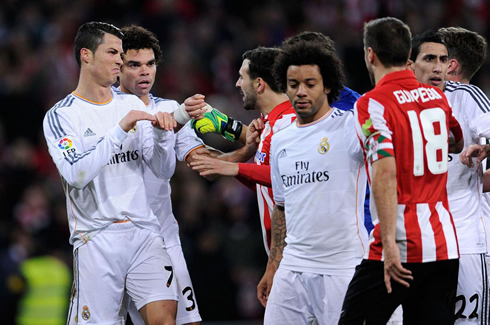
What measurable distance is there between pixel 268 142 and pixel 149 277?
136 cm

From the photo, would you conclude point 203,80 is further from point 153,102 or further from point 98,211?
point 98,211

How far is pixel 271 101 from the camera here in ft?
20.7

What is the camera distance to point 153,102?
21.5 feet

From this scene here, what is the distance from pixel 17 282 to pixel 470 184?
269 inches

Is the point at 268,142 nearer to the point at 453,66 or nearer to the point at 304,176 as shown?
the point at 304,176

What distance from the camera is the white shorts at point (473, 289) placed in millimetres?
5484

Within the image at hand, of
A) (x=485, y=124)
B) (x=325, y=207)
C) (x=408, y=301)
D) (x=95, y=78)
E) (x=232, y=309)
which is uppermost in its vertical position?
(x=95, y=78)

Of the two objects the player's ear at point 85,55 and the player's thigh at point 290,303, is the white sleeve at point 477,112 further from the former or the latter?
the player's ear at point 85,55

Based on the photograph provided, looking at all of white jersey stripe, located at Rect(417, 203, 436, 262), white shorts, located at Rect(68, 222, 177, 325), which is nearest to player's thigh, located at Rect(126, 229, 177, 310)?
white shorts, located at Rect(68, 222, 177, 325)

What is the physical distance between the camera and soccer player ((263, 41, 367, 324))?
16.3 ft

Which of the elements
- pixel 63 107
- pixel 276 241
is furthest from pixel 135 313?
pixel 63 107

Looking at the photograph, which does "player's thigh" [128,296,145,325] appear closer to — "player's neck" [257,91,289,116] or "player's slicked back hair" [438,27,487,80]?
"player's neck" [257,91,289,116]

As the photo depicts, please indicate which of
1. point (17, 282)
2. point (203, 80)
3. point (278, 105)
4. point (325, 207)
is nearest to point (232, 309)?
point (17, 282)

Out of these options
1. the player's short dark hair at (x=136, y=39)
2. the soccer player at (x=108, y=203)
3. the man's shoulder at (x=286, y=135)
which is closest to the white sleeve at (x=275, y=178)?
the man's shoulder at (x=286, y=135)
